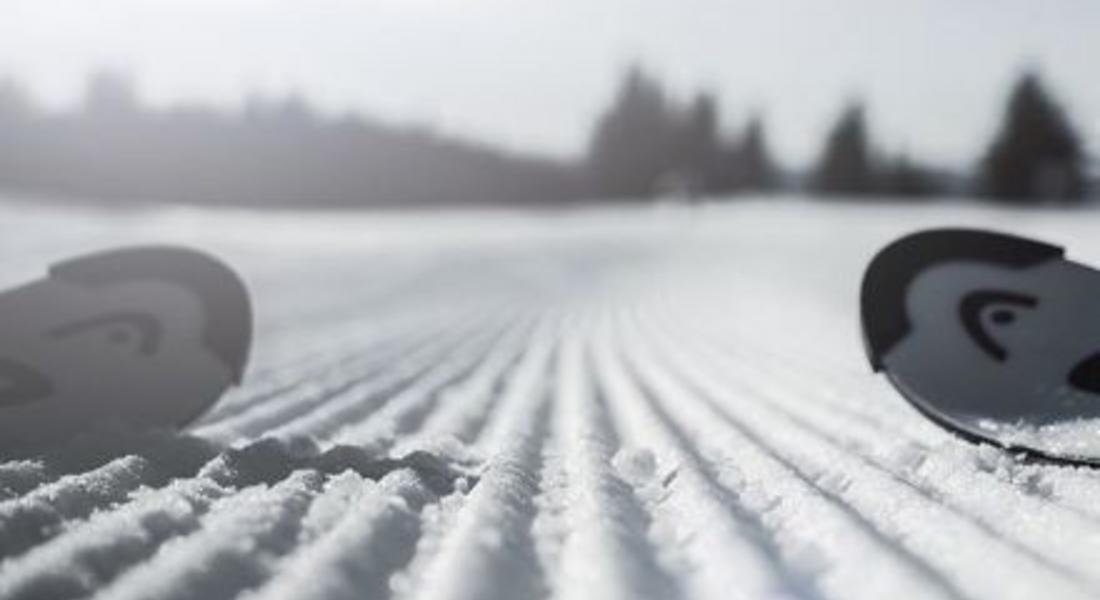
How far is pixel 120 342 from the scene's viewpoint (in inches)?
168

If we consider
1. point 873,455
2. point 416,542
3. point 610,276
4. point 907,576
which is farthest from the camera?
point 610,276

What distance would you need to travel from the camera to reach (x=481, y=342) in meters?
8.23

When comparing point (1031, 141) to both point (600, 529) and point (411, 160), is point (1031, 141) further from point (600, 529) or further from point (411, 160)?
point (600, 529)

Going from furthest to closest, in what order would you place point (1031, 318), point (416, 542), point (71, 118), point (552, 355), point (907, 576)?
point (71, 118), point (552, 355), point (1031, 318), point (416, 542), point (907, 576)

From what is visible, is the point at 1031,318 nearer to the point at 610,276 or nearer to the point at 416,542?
the point at 416,542

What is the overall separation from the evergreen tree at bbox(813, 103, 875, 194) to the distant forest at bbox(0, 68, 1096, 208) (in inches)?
1.7

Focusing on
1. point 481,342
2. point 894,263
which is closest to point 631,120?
point 481,342

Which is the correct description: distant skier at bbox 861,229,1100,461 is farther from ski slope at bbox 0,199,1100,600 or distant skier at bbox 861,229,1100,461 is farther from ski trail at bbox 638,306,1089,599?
ski trail at bbox 638,306,1089,599

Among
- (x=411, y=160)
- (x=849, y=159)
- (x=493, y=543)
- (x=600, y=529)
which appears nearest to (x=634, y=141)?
(x=849, y=159)

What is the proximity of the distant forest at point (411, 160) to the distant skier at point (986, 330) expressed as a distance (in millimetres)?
43651

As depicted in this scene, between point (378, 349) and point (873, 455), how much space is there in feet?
14.1

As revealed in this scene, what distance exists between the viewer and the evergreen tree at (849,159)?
187 feet

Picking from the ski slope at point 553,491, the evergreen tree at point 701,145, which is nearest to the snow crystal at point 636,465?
the ski slope at point 553,491

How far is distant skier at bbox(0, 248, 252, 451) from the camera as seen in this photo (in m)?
3.86
